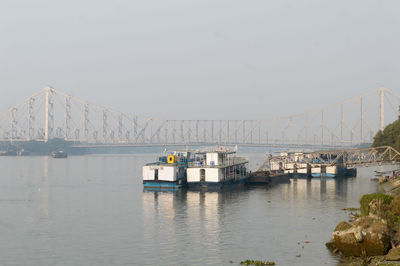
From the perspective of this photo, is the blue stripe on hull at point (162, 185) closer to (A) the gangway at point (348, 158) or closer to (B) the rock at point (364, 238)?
(A) the gangway at point (348, 158)

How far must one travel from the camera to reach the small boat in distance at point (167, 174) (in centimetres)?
6925

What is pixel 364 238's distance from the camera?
3133 cm

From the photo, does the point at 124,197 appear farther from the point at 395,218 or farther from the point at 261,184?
the point at 395,218

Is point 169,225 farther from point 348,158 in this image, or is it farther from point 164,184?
point 348,158

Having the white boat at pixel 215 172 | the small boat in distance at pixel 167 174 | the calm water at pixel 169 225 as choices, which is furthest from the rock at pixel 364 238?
the small boat in distance at pixel 167 174

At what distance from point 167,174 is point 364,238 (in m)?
40.6

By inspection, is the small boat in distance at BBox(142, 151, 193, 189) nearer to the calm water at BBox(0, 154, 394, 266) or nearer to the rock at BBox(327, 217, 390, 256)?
the calm water at BBox(0, 154, 394, 266)

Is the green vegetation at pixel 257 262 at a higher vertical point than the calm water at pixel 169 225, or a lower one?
lower

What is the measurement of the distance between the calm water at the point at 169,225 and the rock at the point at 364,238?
1.09 m

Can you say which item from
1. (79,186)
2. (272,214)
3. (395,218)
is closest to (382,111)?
(79,186)

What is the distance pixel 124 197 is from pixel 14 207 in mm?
13289

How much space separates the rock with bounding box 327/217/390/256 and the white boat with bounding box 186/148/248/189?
36921 mm

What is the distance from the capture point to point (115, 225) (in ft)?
147

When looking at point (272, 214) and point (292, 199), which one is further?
point (292, 199)
